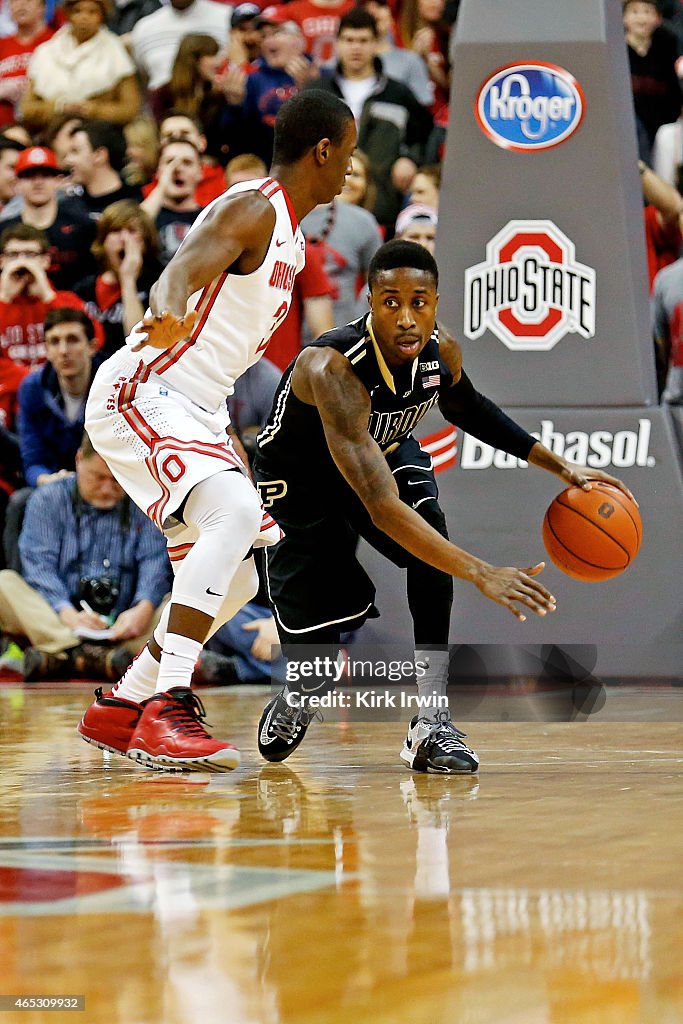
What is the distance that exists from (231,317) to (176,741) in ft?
4.02

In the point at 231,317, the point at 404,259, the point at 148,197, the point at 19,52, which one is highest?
the point at 19,52

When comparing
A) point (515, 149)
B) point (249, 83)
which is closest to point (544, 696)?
point (515, 149)

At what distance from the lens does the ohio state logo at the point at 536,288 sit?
6.89 metres

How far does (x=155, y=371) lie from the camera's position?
4270 mm

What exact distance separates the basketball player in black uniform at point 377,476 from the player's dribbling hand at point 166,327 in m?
0.68

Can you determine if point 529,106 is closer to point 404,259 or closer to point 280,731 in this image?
point 404,259

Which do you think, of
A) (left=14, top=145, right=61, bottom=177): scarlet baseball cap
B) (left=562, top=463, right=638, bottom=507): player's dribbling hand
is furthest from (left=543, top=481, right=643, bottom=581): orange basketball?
(left=14, top=145, right=61, bottom=177): scarlet baseball cap

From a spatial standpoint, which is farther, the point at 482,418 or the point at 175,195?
the point at 175,195

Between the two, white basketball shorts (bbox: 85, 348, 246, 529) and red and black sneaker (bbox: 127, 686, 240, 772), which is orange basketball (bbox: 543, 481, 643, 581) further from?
red and black sneaker (bbox: 127, 686, 240, 772)

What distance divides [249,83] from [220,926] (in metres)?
8.61

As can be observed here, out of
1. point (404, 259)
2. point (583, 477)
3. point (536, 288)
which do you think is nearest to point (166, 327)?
point (404, 259)

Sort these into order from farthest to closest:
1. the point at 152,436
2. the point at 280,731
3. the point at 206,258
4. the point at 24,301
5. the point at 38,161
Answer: the point at 38,161, the point at 24,301, the point at 280,731, the point at 152,436, the point at 206,258

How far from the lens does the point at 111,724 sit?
4.39 m

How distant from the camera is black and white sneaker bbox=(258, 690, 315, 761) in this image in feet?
14.7
